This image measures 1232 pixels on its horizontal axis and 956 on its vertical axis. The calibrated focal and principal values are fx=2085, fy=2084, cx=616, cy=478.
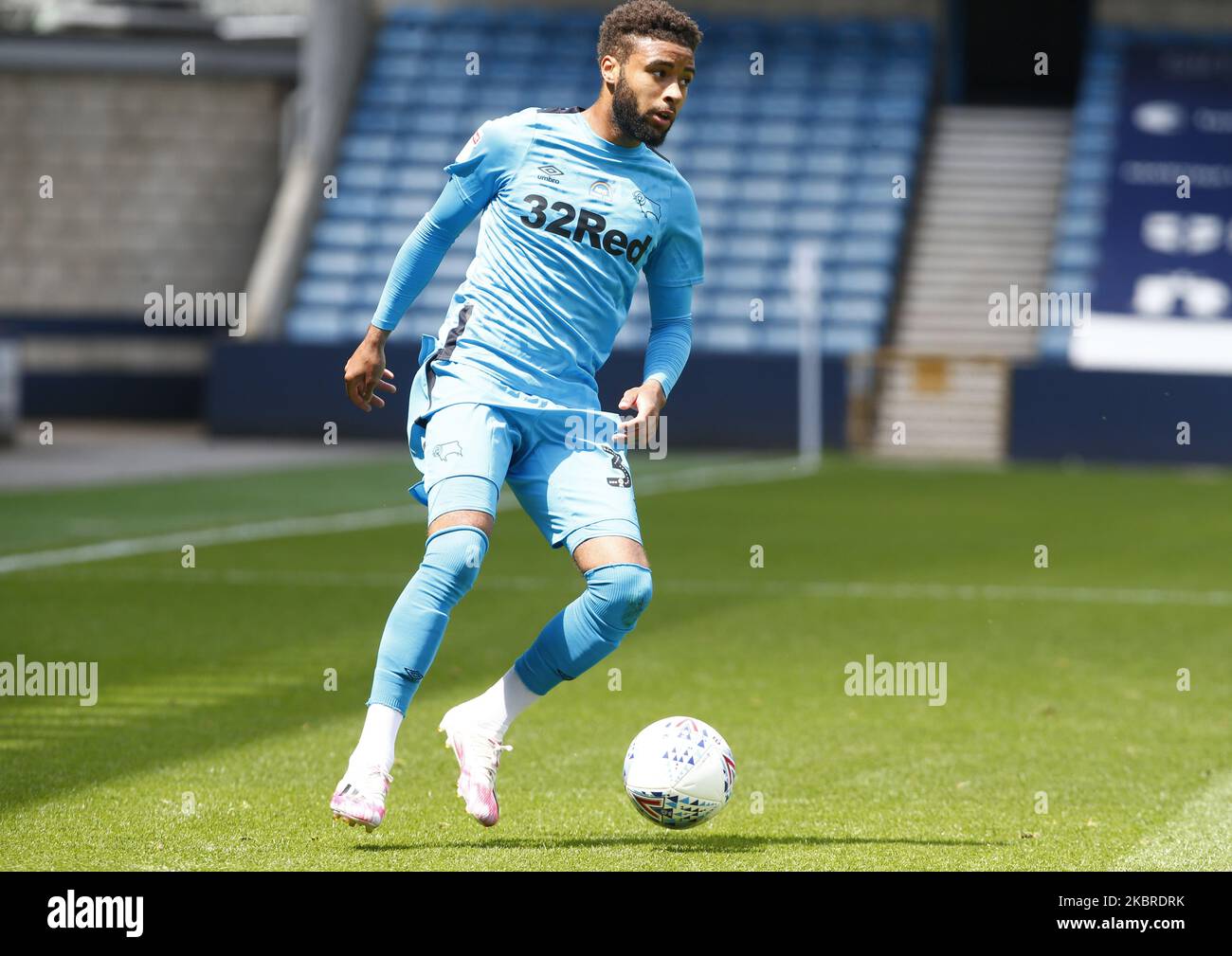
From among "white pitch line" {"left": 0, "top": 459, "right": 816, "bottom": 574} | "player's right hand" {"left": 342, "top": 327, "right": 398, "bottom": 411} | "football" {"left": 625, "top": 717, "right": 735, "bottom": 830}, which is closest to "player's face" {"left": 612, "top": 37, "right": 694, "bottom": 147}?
"player's right hand" {"left": 342, "top": 327, "right": 398, "bottom": 411}

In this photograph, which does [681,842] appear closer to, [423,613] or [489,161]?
[423,613]

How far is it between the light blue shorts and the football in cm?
57

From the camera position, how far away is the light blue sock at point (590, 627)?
5.65m

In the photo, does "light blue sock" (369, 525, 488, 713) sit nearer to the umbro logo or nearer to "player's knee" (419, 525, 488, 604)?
"player's knee" (419, 525, 488, 604)

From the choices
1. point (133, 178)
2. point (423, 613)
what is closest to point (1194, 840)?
point (423, 613)

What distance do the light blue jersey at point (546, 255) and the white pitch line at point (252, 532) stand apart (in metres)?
7.27

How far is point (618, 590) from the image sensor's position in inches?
222

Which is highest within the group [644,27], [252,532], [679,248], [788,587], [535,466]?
[644,27]

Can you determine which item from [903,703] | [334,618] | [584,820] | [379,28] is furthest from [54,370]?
[584,820]

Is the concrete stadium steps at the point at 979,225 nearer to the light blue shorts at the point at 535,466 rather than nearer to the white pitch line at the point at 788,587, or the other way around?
the white pitch line at the point at 788,587

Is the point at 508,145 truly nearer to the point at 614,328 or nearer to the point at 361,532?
the point at 614,328

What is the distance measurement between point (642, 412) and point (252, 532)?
10.2m

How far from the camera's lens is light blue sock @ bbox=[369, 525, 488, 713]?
5.55 meters

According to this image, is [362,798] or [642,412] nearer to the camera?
[362,798]
